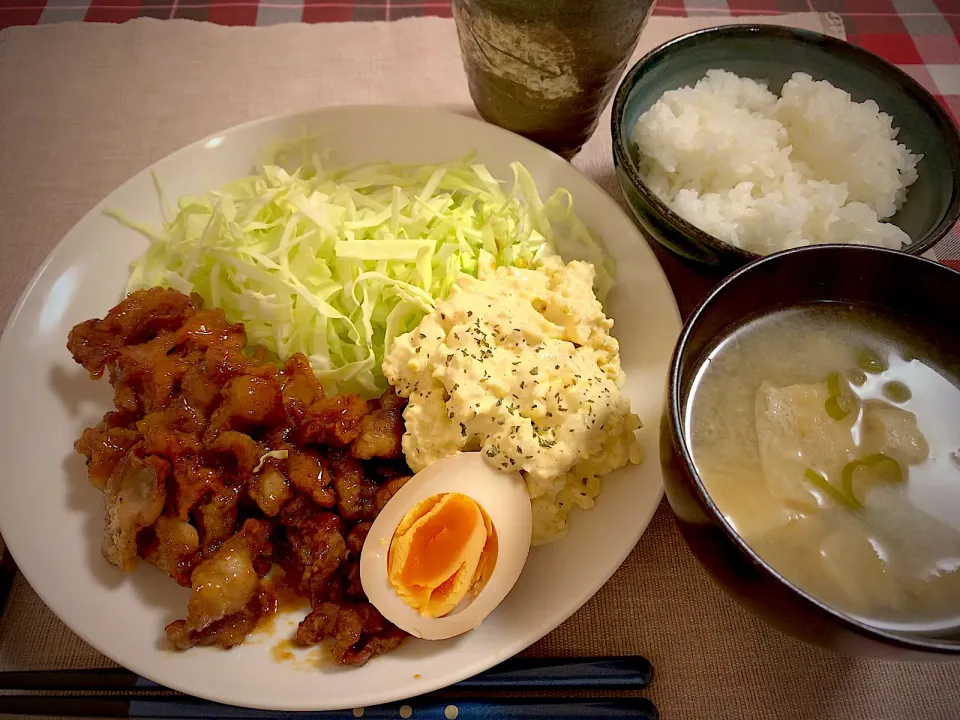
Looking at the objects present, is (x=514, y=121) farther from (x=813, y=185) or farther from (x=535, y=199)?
(x=813, y=185)

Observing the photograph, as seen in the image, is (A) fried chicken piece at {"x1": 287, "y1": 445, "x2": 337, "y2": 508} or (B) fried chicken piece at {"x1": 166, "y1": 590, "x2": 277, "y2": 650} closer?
(B) fried chicken piece at {"x1": 166, "y1": 590, "x2": 277, "y2": 650}

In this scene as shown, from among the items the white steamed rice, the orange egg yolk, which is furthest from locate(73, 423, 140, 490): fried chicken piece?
the white steamed rice

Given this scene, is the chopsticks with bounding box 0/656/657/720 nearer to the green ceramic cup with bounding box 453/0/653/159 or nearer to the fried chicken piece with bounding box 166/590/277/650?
the fried chicken piece with bounding box 166/590/277/650

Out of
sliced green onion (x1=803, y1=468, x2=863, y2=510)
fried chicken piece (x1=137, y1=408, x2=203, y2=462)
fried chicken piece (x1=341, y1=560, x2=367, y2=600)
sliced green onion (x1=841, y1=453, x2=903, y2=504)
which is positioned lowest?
fried chicken piece (x1=341, y1=560, x2=367, y2=600)

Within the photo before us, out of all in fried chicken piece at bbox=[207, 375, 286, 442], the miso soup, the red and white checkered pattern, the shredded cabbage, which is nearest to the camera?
the miso soup

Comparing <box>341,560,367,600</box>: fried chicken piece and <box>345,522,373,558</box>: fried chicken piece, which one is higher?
<box>345,522,373,558</box>: fried chicken piece

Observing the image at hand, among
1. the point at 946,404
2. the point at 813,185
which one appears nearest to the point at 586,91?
the point at 813,185

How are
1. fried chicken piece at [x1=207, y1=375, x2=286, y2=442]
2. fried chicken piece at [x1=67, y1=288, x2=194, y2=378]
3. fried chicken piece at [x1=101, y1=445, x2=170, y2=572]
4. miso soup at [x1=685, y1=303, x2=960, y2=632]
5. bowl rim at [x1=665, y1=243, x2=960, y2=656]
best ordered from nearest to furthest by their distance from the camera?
bowl rim at [x1=665, y1=243, x2=960, y2=656], miso soup at [x1=685, y1=303, x2=960, y2=632], fried chicken piece at [x1=101, y1=445, x2=170, y2=572], fried chicken piece at [x1=207, y1=375, x2=286, y2=442], fried chicken piece at [x1=67, y1=288, x2=194, y2=378]
